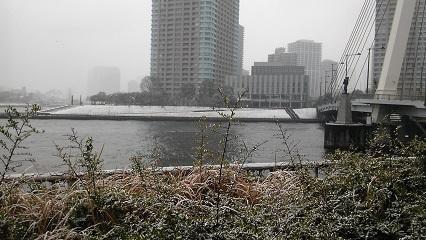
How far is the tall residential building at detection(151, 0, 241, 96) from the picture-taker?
346 ft

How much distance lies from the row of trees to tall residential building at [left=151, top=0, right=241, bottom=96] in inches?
197

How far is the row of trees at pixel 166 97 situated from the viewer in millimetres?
92625

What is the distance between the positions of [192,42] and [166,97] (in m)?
18.8

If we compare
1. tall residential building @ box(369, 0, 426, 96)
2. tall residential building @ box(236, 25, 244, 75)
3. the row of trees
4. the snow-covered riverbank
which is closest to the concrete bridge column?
tall residential building @ box(369, 0, 426, 96)

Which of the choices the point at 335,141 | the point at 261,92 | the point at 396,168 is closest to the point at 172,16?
the point at 261,92

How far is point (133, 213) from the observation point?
3.34m

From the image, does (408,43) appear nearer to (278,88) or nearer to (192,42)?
(278,88)

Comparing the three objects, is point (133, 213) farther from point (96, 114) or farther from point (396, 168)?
point (96, 114)

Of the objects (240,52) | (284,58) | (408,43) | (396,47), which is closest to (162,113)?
(408,43)

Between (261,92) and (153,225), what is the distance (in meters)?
100

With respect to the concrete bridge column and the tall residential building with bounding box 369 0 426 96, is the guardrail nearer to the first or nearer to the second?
the concrete bridge column

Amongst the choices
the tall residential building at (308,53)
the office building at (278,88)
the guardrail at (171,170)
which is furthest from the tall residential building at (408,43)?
the tall residential building at (308,53)

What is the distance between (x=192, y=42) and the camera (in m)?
110

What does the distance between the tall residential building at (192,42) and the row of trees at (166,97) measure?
499cm
